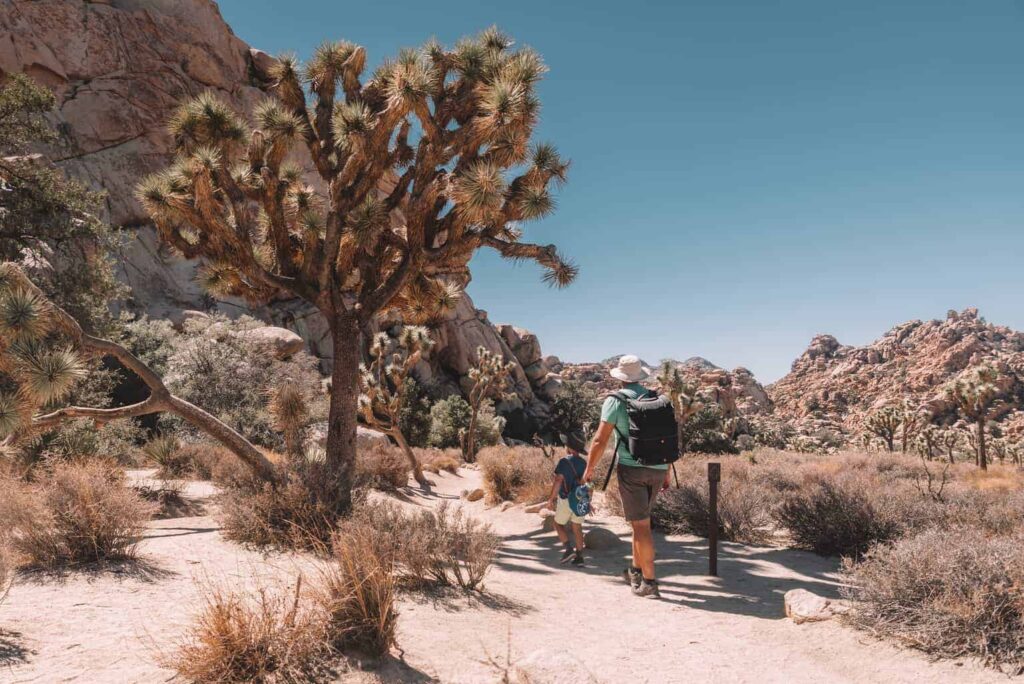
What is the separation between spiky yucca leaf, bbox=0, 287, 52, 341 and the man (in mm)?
5516

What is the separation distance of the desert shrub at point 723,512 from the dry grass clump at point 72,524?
655 centimetres

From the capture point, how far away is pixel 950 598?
11.0ft

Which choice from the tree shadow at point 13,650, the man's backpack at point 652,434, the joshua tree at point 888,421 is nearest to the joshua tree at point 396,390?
the man's backpack at point 652,434

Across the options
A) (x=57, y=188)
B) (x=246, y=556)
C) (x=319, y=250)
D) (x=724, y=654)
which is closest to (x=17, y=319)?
(x=246, y=556)

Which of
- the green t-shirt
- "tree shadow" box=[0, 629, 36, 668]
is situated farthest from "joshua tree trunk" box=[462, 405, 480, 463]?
"tree shadow" box=[0, 629, 36, 668]

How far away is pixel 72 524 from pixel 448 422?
95.3ft

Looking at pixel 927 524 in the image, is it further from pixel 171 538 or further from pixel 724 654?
pixel 171 538

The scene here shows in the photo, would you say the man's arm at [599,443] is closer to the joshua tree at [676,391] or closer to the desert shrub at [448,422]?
the joshua tree at [676,391]

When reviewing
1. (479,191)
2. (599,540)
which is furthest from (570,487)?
(479,191)

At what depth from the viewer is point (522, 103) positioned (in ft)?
27.7

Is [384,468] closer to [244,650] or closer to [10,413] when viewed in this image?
[10,413]

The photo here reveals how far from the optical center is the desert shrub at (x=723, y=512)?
738 cm

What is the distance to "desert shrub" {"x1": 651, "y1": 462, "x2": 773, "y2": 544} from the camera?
24.2 ft

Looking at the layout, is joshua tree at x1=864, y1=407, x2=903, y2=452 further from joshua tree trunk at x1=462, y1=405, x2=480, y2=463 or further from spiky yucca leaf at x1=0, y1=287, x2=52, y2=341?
spiky yucca leaf at x1=0, y1=287, x2=52, y2=341
